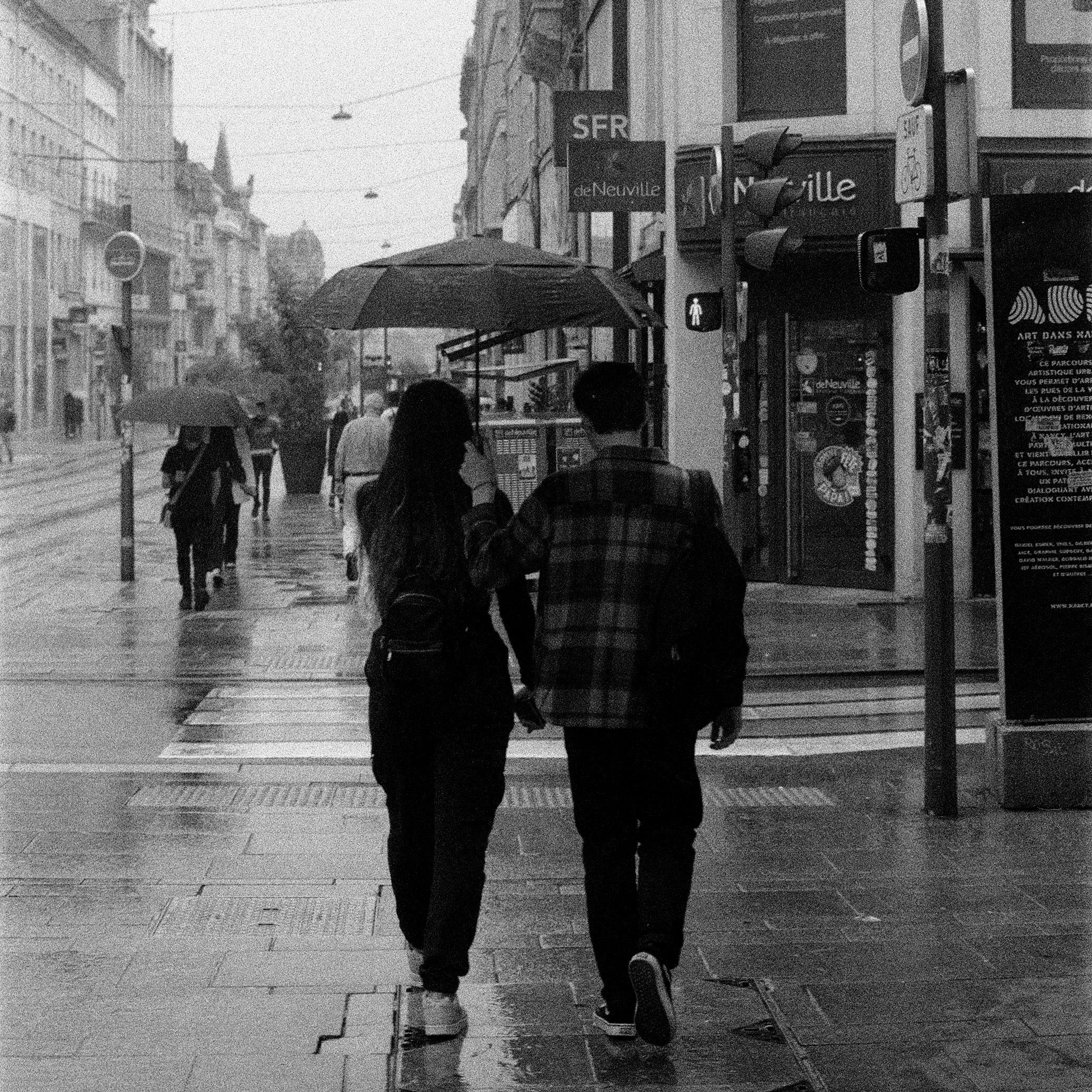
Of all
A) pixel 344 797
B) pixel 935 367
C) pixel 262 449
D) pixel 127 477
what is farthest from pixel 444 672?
pixel 262 449

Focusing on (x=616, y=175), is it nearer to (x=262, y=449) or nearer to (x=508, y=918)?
(x=508, y=918)

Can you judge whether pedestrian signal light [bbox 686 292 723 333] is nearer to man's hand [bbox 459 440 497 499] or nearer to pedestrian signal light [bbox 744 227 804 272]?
pedestrian signal light [bbox 744 227 804 272]

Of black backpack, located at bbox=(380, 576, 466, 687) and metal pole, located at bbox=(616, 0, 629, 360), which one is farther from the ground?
metal pole, located at bbox=(616, 0, 629, 360)

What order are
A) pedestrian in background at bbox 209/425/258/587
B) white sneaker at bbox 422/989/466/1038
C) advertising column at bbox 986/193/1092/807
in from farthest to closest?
1. pedestrian in background at bbox 209/425/258/587
2. advertising column at bbox 986/193/1092/807
3. white sneaker at bbox 422/989/466/1038

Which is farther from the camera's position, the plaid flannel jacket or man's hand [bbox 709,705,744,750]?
man's hand [bbox 709,705,744,750]

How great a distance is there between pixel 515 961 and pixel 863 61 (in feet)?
43.3

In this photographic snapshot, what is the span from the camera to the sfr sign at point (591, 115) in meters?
19.9

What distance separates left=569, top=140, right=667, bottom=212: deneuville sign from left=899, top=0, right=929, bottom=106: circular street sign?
9.16 metres

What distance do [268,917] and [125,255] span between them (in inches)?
564

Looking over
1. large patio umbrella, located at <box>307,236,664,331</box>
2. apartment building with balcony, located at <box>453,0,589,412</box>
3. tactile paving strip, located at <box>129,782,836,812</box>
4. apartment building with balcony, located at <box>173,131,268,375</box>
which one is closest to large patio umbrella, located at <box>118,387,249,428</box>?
apartment building with balcony, located at <box>453,0,589,412</box>

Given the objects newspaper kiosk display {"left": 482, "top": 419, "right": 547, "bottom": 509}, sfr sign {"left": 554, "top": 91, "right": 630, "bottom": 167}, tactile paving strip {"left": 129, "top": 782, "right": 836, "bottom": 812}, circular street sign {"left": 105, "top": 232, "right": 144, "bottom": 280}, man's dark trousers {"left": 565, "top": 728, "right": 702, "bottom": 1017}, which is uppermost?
sfr sign {"left": 554, "top": 91, "right": 630, "bottom": 167}

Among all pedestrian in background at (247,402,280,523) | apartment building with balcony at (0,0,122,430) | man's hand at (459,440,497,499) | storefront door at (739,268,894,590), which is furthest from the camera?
apartment building with balcony at (0,0,122,430)

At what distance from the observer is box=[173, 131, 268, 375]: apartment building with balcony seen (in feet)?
394

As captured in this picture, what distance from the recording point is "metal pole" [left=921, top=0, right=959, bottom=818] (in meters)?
8.05
